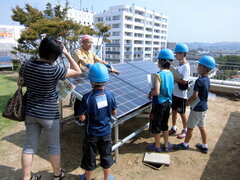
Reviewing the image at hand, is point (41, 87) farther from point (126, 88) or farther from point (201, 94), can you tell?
point (201, 94)

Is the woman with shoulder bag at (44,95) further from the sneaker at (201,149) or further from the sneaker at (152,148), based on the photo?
the sneaker at (201,149)

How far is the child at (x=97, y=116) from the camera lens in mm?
2469

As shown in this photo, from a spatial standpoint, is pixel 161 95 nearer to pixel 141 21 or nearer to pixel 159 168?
pixel 159 168

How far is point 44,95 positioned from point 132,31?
67881mm

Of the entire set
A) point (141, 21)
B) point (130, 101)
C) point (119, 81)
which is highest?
point (141, 21)

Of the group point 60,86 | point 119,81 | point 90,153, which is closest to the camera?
point 90,153

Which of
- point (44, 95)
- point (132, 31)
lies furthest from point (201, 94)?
point (132, 31)

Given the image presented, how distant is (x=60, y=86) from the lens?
9.84 feet

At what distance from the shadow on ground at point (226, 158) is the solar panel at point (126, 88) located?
171 centimetres

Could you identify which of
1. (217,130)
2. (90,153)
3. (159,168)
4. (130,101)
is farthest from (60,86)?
(217,130)

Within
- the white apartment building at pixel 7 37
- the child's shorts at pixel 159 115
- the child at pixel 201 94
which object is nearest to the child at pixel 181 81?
the child at pixel 201 94

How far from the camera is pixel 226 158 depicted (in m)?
3.80

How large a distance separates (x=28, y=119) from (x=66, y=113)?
11.7 ft

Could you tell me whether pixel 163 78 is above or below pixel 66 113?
above
